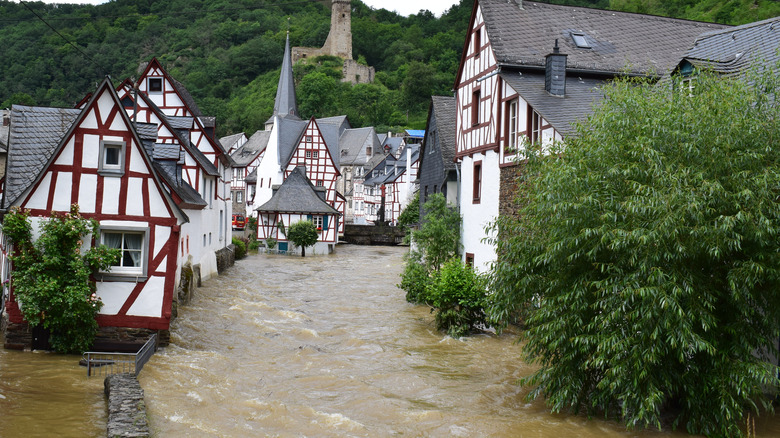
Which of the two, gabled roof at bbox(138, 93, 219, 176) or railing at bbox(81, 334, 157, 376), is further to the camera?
gabled roof at bbox(138, 93, 219, 176)

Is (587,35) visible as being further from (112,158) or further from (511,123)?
(112,158)

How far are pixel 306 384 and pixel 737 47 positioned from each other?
1178 cm

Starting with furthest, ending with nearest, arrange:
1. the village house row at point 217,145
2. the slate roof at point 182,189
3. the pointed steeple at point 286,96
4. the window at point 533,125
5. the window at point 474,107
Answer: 1. the pointed steeple at point 286,96
2. the window at point 474,107
3. the slate roof at point 182,189
4. the window at point 533,125
5. the village house row at point 217,145

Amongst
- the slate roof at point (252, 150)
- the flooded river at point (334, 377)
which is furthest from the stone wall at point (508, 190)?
the slate roof at point (252, 150)

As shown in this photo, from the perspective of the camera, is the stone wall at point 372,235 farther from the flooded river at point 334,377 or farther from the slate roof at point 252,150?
the flooded river at point 334,377

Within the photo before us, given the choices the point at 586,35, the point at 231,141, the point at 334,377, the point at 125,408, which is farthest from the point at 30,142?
the point at 231,141

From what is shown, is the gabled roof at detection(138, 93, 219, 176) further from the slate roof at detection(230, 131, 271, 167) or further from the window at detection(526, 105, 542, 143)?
the slate roof at detection(230, 131, 271, 167)

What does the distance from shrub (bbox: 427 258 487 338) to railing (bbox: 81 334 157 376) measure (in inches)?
291

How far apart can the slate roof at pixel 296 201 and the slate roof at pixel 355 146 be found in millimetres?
28611

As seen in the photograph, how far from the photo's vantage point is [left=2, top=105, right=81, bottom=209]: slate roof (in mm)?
14961

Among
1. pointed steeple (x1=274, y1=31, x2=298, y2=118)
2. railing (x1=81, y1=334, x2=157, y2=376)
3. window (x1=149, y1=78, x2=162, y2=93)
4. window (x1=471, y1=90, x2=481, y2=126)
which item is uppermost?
pointed steeple (x1=274, y1=31, x2=298, y2=118)

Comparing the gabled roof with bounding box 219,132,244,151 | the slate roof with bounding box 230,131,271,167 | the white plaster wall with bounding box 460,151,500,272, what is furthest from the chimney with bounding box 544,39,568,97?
the gabled roof with bounding box 219,132,244,151

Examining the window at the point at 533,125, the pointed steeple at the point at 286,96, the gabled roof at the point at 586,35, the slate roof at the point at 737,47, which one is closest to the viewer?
the slate roof at the point at 737,47

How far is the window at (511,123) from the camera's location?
65.4 ft
